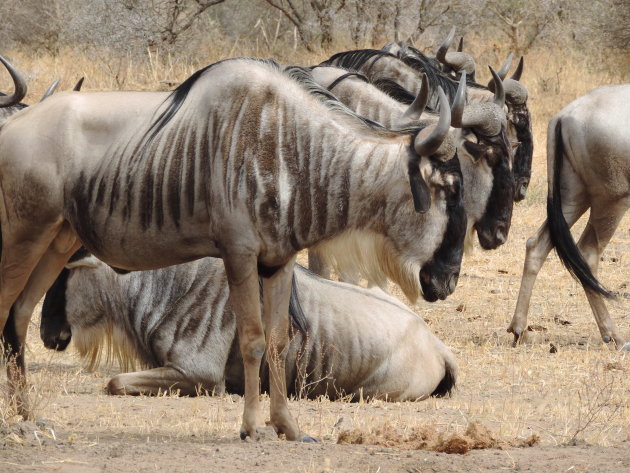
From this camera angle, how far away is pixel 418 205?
4281 millimetres

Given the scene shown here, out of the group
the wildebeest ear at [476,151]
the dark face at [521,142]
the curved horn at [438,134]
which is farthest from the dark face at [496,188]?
the curved horn at [438,134]

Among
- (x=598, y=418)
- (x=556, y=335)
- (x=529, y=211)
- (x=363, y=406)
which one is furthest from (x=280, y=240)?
(x=529, y=211)

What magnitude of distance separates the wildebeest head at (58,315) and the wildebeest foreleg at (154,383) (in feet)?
1.84

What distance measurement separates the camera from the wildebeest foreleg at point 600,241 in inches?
306

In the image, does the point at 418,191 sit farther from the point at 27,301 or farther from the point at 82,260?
the point at 82,260

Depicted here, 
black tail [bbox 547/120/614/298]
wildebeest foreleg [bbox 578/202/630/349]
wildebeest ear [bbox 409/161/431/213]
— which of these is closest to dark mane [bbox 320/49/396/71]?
black tail [bbox 547/120/614/298]

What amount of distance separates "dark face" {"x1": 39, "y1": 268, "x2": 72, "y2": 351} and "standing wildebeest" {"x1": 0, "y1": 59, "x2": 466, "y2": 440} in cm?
165

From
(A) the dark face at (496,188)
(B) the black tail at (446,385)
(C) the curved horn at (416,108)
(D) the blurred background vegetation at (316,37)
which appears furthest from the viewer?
(D) the blurred background vegetation at (316,37)

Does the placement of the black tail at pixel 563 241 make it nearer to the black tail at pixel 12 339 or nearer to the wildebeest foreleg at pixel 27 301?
the wildebeest foreleg at pixel 27 301

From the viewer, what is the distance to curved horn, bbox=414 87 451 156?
13.9 ft

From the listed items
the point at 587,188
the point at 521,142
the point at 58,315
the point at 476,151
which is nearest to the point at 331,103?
the point at 58,315

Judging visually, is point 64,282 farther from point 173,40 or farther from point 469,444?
point 173,40

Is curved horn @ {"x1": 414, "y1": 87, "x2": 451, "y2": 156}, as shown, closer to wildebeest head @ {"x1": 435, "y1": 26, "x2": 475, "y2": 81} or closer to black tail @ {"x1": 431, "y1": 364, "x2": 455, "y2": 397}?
black tail @ {"x1": 431, "y1": 364, "x2": 455, "y2": 397}

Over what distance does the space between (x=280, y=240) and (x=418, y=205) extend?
531 mm
